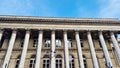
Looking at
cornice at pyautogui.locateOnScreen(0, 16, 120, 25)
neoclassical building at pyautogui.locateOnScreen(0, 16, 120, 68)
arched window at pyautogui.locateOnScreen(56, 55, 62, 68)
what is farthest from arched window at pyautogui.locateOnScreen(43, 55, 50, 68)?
cornice at pyautogui.locateOnScreen(0, 16, 120, 25)

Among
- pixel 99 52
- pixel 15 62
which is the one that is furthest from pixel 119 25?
pixel 15 62

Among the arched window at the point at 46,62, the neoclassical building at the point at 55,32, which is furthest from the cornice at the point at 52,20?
the arched window at the point at 46,62

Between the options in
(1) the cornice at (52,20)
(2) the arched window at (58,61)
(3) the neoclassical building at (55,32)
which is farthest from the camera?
(2) the arched window at (58,61)

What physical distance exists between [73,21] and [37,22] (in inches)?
232

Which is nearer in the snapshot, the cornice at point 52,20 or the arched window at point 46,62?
the cornice at point 52,20

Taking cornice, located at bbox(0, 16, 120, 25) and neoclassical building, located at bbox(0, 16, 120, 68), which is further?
cornice, located at bbox(0, 16, 120, 25)

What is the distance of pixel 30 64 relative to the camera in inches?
980

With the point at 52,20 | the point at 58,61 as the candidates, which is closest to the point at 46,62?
the point at 58,61

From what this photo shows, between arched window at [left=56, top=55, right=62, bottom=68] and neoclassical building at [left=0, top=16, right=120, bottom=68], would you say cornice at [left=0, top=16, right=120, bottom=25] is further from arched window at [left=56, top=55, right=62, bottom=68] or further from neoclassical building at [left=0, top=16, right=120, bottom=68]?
arched window at [left=56, top=55, right=62, bottom=68]

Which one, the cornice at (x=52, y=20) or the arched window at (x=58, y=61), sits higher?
the cornice at (x=52, y=20)

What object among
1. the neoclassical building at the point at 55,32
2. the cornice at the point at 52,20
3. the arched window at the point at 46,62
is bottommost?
the arched window at the point at 46,62

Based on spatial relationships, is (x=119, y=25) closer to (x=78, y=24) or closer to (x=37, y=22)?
(x=78, y=24)

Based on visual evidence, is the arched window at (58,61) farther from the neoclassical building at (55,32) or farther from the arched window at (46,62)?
the arched window at (46,62)

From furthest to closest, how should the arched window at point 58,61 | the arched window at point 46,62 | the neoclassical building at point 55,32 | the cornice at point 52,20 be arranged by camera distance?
the arched window at point 58,61, the arched window at point 46,62, the cornice at point 52,20, the neoclassical building at point 55,32
